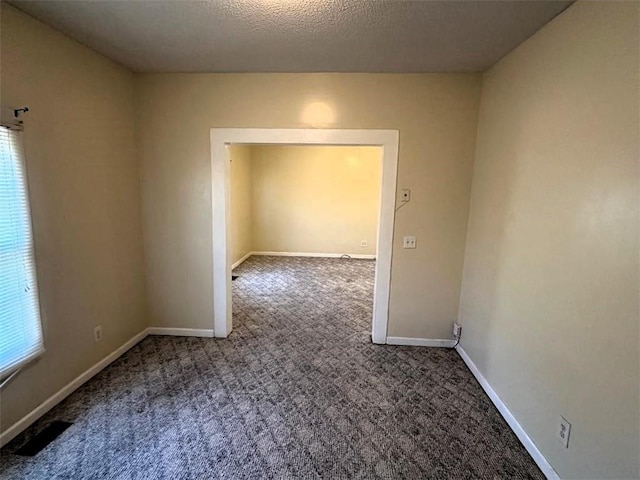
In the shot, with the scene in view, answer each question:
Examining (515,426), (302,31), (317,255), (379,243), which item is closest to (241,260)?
(317,255)

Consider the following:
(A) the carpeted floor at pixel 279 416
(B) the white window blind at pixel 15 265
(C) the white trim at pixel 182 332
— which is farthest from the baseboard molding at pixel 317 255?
(B) the white window blind at pixel 15 265

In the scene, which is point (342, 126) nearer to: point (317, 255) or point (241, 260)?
point (241, 260)

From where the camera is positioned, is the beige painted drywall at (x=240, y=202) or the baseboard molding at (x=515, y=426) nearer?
Answer: the baseboard molding at (x=515, y=426)

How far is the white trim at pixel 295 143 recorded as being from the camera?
120 inches

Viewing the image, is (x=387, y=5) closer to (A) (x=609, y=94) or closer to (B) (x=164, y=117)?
(A) (x=609, y=94)

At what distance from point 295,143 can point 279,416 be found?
2323 mm

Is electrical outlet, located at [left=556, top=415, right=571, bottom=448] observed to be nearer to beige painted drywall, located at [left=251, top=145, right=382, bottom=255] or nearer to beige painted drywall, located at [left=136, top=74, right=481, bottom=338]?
beige painted drywall, located at [left=136, top=74, right=481, bottom=338]

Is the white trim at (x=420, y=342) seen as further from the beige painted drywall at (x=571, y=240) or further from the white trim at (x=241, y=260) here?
the white trim at (x=241, y=260)

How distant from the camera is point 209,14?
1972 mm

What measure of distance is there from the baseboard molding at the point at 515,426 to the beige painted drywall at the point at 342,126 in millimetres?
557

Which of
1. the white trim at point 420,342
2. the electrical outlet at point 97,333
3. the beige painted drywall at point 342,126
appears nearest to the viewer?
the electrical outlet at point 97,333

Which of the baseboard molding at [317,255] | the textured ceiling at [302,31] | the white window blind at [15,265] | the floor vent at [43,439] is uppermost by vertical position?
the textured ceiling at [302,31]

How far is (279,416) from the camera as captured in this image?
2262 millimetres

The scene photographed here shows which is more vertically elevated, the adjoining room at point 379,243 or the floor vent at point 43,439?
the adjoining room at point 379,243
